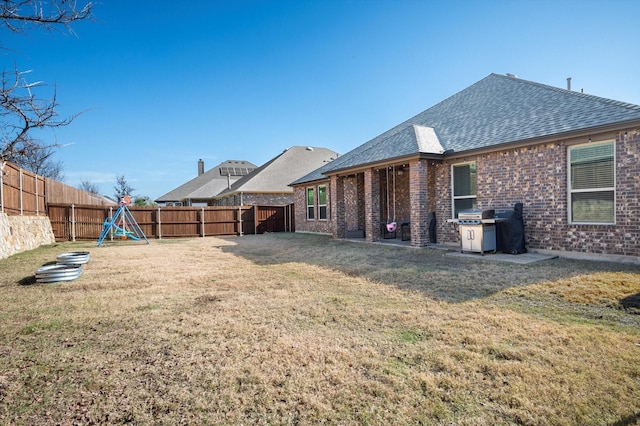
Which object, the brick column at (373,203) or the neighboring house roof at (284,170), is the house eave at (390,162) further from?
the neighboring house roof at (284,170)

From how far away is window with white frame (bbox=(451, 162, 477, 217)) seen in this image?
10.2 metres

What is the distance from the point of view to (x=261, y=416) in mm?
2396

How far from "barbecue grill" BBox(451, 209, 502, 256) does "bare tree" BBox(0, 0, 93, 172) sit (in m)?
8.66

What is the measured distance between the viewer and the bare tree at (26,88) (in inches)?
126

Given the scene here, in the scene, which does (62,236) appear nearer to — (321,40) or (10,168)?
(10,168)

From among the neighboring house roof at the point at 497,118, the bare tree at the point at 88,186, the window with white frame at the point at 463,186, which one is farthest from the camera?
the bare tree at the point at 88,186

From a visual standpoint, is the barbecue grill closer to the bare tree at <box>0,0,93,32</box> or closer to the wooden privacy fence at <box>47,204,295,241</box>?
the bare tree at <box>0,0,93,32</box>

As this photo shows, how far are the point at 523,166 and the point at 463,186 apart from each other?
1918 mm

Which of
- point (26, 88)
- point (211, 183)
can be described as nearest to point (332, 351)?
point (26, 88)

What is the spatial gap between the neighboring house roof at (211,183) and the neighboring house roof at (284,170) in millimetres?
4691

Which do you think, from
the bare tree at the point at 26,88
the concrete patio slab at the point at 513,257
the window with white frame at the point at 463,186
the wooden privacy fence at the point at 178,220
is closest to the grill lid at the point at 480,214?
the concrete patio slab at the point at 513,257

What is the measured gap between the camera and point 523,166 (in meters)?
8.83

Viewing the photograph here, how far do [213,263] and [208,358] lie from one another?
6.52m

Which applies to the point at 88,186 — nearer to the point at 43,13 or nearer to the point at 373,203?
the point at 373,203
